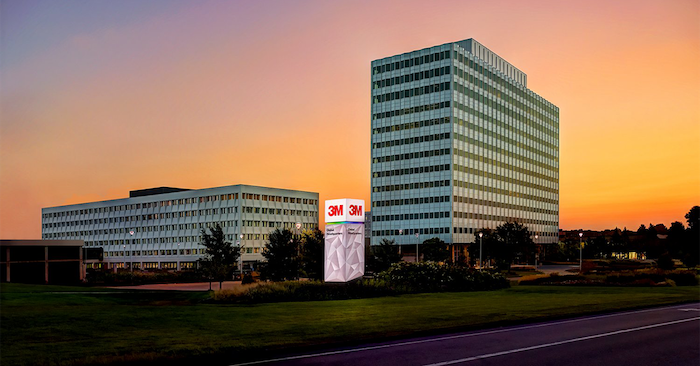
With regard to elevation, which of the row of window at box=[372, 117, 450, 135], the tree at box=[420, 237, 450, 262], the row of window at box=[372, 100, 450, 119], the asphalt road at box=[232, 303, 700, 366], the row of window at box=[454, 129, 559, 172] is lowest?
the tree at box=[420, 237, 450, 262]

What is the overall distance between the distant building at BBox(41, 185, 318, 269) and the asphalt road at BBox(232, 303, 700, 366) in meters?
112

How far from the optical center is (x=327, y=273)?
35.9 metres

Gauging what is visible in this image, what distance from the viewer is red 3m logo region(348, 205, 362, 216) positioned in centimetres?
3647

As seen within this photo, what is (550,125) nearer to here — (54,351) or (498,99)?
(498,99)

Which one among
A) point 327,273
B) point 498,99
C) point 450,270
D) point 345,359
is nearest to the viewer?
point 345,359

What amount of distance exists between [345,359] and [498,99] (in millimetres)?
143626

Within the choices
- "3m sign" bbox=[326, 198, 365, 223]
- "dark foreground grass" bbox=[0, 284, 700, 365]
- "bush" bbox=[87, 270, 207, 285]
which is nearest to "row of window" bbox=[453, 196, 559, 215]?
"bush" bbox=[87, 270, 207, 285]

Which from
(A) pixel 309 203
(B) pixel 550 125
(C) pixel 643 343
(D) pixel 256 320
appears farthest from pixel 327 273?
(B) pixel 550 125

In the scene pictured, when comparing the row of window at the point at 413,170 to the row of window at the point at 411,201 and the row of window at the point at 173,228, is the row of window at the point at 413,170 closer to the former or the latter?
the row of window at the point at 411,201

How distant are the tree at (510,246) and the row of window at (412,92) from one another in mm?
37780

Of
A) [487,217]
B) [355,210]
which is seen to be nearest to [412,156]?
[487,217]

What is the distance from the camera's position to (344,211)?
3622cm

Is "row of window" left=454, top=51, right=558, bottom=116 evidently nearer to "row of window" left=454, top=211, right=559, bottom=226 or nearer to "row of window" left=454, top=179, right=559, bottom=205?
"row of window" left=454, top=179, right=559, bottom=205

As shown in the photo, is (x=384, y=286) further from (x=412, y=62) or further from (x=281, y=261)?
(x=412, y=62)
